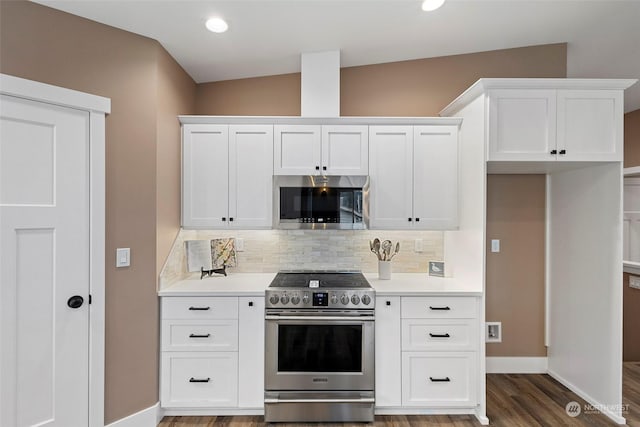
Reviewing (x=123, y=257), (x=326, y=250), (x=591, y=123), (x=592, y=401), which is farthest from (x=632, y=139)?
(x=123, y=257)

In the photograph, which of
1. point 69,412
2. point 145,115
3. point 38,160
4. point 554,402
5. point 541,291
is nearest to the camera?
point 38,160

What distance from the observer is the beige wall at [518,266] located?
2.97 metres

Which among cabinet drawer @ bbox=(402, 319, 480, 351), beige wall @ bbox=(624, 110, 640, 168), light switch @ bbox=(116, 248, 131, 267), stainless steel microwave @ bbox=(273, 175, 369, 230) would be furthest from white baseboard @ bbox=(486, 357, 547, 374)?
light switch @ bbox=(116, 248, 131, 267)

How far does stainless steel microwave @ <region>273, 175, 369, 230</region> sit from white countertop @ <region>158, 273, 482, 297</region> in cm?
52

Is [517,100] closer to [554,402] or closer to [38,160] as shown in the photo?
[554,402]

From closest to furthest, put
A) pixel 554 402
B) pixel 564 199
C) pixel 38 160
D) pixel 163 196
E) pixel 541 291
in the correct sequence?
pixel 38 160
pixel 163 196
pixel 554 402
pixel 564 199
pixel 541 291

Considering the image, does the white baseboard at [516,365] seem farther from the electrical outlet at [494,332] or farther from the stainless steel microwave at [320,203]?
the stainless steel microwave at [320,203]

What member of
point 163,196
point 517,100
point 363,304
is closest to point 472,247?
point 363,304

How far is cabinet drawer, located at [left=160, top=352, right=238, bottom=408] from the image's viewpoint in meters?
2.28

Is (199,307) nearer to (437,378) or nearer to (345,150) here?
(345,150)

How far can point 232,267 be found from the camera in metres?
2.93

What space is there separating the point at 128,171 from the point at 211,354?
56.6 inches

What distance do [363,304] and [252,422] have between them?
1.19 metres

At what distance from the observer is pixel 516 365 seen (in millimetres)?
2963
